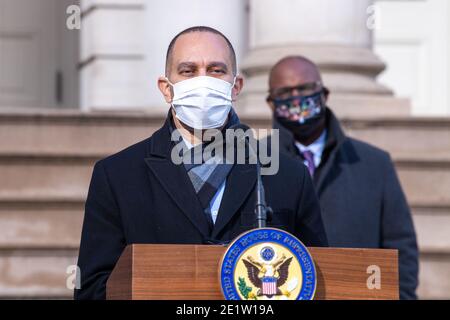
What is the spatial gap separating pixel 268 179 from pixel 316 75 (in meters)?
2.71

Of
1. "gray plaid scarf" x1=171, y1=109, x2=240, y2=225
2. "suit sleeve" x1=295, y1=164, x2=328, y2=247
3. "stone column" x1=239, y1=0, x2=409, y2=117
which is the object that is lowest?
"suit sleeve" x1=295, y1=164, x2=328, y2=247

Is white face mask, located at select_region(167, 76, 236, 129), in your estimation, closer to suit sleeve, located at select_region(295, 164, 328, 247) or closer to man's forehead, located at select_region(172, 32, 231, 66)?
man's forehead, located at select_region(172, 32, 231, 66)

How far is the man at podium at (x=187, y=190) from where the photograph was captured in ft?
15.0

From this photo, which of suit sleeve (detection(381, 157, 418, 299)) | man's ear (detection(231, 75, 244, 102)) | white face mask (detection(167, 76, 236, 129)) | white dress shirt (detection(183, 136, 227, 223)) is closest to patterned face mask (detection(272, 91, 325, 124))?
suit sleeve (detection(381, 157, 418, 299))

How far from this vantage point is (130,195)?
4648 millimetres

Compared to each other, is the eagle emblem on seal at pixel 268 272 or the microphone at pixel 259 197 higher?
the microphone at pixel 259 197

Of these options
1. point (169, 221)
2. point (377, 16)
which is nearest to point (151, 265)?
point (169, 221)

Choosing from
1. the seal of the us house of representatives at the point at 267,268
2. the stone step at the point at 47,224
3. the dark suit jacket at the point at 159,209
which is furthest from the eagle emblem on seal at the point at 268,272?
the stone step at the point at 47,224

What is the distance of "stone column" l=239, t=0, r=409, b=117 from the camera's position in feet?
31.9

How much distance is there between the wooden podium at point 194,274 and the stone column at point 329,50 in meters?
5.47

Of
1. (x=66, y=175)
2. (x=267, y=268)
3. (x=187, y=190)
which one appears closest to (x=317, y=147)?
(x=66, y=175)

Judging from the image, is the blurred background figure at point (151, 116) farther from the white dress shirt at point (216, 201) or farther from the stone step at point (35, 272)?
the white dress shirt at point (216, 201)

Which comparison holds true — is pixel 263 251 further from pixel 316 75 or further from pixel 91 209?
pixel 316 75
